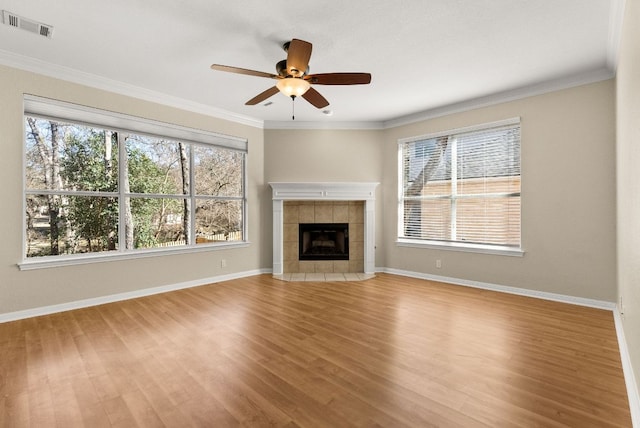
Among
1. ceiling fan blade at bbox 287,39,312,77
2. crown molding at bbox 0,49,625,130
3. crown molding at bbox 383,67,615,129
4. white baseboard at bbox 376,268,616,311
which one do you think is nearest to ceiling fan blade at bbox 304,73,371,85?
ceiling fan blade at bbox 287,39,312,77

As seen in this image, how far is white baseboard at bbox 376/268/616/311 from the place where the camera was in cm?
351

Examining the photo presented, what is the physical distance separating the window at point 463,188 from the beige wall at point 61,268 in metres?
3.34

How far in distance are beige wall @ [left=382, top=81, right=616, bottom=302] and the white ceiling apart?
31 cm

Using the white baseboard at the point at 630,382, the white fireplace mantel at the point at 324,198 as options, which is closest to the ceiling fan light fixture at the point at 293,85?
the white fireplace mantel at the point at 324,198

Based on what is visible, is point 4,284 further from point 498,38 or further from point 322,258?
point 498,38

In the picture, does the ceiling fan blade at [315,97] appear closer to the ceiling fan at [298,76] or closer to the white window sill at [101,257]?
the ceiling fan at [298,76]

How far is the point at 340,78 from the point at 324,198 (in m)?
2.81

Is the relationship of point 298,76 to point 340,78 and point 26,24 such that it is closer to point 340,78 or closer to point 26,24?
point 340,78

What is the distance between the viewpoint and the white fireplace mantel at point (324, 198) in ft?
17.6

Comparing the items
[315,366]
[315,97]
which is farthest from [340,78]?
[315,366]

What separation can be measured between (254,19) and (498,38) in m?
2.28

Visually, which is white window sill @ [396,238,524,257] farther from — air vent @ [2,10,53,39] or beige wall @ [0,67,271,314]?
air vent @ [2,10,53,39]

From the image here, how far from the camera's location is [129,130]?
4.01 m

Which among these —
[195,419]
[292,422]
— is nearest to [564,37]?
[292,422]
